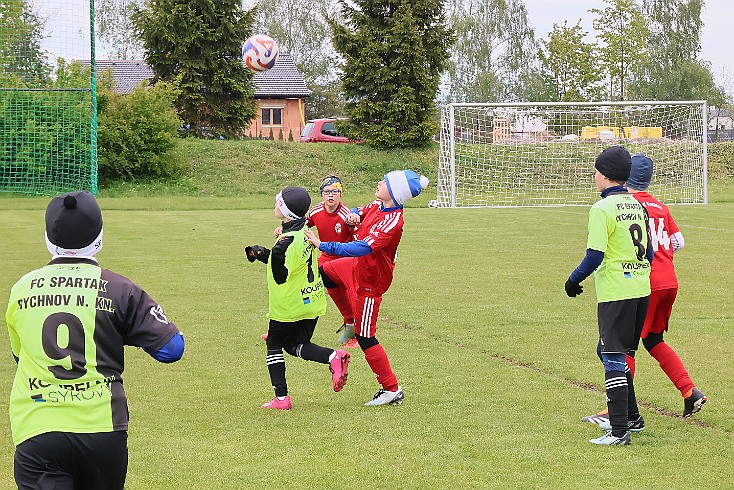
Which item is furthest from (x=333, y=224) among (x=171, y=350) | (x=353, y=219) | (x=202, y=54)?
(x=202, y=54)

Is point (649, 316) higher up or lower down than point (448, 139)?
lower down

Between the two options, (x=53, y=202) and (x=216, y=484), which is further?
(x=216, y=484)

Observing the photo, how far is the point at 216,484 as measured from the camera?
5.81 m

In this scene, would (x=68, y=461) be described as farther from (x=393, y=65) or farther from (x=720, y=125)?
(x=720, y=125)

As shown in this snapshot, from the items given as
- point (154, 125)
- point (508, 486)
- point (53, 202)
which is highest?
point (154, 125)

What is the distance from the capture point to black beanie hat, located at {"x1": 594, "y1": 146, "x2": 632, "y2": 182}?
6.58 meters

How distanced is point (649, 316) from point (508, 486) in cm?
212

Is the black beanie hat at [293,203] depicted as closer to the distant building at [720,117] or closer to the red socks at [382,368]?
the red socks at [382,368]

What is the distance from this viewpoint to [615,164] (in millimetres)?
6586

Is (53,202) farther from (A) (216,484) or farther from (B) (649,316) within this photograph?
(B) (649,316)

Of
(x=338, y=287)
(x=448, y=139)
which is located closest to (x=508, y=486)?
(x=338, y=287)

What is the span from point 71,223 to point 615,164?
386 cm

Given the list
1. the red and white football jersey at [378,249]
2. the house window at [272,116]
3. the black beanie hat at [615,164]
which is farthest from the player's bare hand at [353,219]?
the house window at [272,116]

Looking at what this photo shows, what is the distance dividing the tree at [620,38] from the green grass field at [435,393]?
4017 cm
